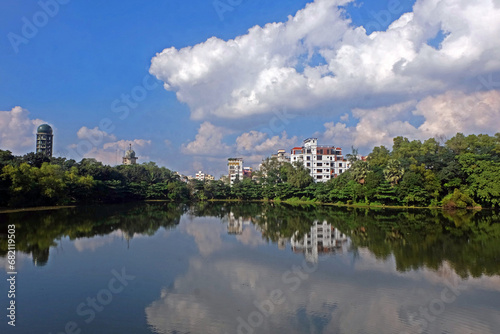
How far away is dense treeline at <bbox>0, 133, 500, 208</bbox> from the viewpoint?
32250 mm

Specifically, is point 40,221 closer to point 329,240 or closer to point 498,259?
point 329,240

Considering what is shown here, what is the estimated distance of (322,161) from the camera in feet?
209

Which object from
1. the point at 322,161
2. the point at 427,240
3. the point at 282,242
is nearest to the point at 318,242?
the point at 282,242

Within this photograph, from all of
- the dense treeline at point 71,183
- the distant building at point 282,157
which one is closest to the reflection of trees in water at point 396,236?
the dense treeline at point 71,183

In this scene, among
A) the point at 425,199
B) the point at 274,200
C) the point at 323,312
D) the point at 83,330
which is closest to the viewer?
the point at 83,330

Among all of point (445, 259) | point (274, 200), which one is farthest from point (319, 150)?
point (445, 259)

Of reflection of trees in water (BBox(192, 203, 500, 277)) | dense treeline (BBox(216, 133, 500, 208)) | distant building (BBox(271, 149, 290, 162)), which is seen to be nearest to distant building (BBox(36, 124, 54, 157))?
distant building (BBox(271, 149, 290, 162))

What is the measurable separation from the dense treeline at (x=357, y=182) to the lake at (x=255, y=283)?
659 inches

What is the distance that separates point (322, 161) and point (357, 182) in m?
24.1

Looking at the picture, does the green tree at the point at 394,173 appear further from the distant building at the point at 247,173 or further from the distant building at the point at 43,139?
the distant building at the point at 43,139

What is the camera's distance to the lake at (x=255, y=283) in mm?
7285

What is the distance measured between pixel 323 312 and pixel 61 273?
813 cm

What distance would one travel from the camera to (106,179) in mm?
48250

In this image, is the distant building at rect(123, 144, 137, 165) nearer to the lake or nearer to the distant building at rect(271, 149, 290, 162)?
the distant building at rect(271, 149, 290, 162)
